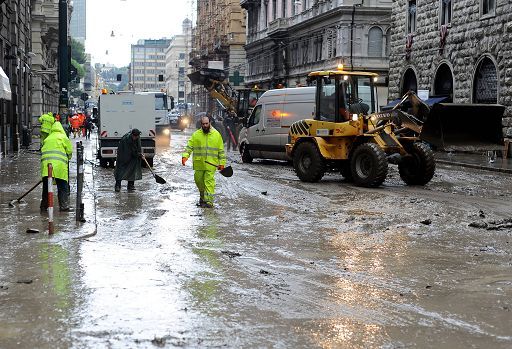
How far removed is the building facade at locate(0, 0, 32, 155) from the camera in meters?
29.6

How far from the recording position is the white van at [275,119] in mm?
24188

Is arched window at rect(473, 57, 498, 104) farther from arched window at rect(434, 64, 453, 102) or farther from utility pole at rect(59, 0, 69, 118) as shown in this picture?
utility pole at rect(59, 0, 69, 118)

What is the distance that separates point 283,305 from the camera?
7000mm

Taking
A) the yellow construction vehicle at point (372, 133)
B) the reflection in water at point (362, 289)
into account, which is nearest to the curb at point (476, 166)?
the yellow construction vehicle at point (372, 133)

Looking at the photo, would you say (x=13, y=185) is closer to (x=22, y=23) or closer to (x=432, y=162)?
(x=432, y=162)

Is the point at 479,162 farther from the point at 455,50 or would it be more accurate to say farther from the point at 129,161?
the point at 129,161

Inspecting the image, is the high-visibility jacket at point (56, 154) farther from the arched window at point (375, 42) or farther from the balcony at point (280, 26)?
the balcony at point (280, 26)

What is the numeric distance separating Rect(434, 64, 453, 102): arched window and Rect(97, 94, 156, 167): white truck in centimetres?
1540

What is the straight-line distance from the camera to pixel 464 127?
19703mm

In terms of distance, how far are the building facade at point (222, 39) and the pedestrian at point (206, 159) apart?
5431cm

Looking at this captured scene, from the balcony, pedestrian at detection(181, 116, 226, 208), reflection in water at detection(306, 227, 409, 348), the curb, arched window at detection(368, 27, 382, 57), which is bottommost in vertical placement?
the curb

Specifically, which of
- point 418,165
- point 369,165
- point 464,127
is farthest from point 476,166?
point 369,165

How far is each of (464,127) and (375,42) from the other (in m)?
33.0

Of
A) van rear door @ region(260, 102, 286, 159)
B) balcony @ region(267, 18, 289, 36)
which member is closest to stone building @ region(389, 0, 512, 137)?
van rear door @ region(260, 102, 286, 159)
